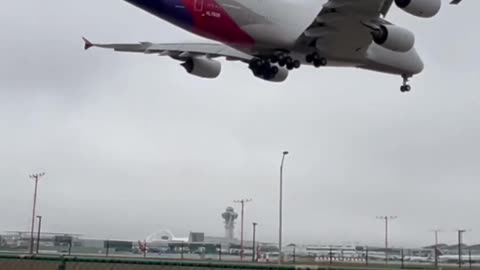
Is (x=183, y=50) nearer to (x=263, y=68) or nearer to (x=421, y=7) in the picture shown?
(x=263, y=68)

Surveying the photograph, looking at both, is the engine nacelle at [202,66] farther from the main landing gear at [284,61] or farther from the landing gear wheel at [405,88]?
the landing gear wheel at [405,88]

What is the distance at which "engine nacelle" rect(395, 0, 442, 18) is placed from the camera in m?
27.9

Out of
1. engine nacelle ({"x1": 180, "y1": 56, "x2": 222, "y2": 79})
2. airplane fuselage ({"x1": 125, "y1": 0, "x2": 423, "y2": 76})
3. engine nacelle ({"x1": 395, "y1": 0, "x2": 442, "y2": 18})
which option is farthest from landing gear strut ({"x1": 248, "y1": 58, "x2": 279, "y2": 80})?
engine nacelle ({"x1": 395, "y1": 0, "x2": 442, "y2": 18})

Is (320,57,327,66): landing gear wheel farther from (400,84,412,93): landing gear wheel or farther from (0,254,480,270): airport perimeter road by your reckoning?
(0,254,480,270): airport perimeter road

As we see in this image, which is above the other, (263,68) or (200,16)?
(200,16)

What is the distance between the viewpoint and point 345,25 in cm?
→ 3034

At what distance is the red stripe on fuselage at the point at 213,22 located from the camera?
96.6 ft

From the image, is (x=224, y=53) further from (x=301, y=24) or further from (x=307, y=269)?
(x=307, y=269)

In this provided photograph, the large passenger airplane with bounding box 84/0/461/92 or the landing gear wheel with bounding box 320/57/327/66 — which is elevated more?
the large passenger airplane with bounding box 84/0/461/92

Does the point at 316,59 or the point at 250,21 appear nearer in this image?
the point at 250,21

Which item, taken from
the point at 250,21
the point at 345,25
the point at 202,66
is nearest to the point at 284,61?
the point at 250,21

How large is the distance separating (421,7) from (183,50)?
1129cm

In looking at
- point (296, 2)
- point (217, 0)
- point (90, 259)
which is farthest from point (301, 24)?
point (90, 259)

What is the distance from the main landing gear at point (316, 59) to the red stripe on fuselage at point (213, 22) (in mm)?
3435
